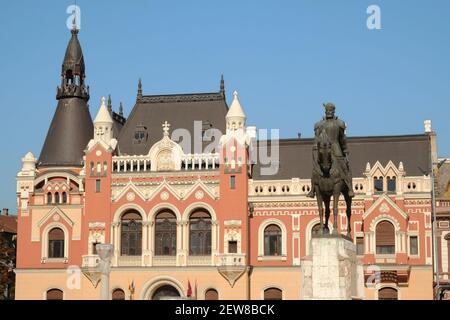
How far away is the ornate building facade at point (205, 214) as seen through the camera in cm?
5212

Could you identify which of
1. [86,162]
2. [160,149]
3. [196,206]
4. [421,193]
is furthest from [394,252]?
[86,162]

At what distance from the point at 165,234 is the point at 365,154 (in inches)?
546

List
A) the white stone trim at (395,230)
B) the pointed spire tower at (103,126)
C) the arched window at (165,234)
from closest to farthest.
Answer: the white stone trim at (395,230) → the arched window at (165,234) → the pointed spire tower at (103,126)

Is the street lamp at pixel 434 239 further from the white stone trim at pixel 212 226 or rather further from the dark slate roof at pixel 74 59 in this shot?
the dark slate roof at pixel 74 59

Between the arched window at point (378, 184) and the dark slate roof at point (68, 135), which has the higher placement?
the dark slate roof at point (68, 135)

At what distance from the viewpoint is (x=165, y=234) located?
54.4 m

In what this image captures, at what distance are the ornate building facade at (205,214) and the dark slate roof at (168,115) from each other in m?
0.14

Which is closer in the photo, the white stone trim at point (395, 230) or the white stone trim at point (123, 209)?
the white stone trim at point (395, 230)

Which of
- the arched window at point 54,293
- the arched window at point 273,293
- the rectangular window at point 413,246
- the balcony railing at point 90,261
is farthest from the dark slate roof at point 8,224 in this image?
the rectangular window at point 413,246

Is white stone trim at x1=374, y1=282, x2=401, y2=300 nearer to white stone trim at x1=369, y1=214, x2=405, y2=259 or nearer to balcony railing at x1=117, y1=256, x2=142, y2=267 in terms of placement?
white stone trim at x1=369, y1=214, x2=405, y2=259

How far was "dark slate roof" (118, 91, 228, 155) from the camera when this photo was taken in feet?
191

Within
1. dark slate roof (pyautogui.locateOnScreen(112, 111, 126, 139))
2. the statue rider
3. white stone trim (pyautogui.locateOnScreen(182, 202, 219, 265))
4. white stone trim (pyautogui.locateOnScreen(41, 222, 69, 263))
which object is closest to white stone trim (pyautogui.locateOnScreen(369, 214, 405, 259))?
white stone trim (pyautogui.locateOnScreen(182, 202, 219, 265))

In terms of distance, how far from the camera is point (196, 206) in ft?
177

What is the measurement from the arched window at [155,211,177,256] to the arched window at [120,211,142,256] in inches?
45.2
